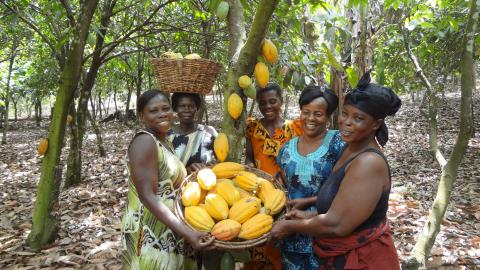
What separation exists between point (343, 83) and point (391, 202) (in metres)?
2.12

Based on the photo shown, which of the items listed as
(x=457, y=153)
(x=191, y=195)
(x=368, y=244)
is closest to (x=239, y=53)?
(x=191, y=195)

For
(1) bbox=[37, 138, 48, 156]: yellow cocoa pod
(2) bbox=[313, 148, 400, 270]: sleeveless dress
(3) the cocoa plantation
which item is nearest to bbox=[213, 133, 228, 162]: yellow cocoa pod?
(3) the cocoa plantation

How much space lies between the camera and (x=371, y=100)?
1.62 meters

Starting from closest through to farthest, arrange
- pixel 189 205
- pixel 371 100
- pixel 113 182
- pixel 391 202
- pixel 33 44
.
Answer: pixel 371 100, pixel 189 205, pixel 391 202, pixel 113 182, pixel 33 44

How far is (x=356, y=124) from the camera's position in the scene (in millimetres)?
1658

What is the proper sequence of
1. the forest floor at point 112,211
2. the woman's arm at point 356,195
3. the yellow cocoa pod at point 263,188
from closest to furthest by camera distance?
the woman's arm at point 356,195, the yellow cocoa pod at point 263,188, the forest floor at point 112,211

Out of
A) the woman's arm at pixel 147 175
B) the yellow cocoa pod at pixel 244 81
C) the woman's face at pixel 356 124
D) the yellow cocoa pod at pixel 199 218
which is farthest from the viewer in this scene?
the yellow cocoa pod at pixel 244 81

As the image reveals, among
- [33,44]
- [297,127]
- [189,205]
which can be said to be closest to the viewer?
[189,205]

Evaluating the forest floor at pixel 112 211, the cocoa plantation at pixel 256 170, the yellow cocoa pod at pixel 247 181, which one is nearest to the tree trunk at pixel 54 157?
the cocoa plantation at pixel 256 170

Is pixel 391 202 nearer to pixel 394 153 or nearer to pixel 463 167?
pixel 463 167

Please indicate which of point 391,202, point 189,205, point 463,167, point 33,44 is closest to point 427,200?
point 391,202

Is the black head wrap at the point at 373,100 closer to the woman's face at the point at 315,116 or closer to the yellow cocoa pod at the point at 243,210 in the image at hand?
the woman's face at the point at 315,116

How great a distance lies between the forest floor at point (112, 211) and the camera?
11.6ft

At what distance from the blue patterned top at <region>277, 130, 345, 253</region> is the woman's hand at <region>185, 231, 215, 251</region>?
0.66 metres
